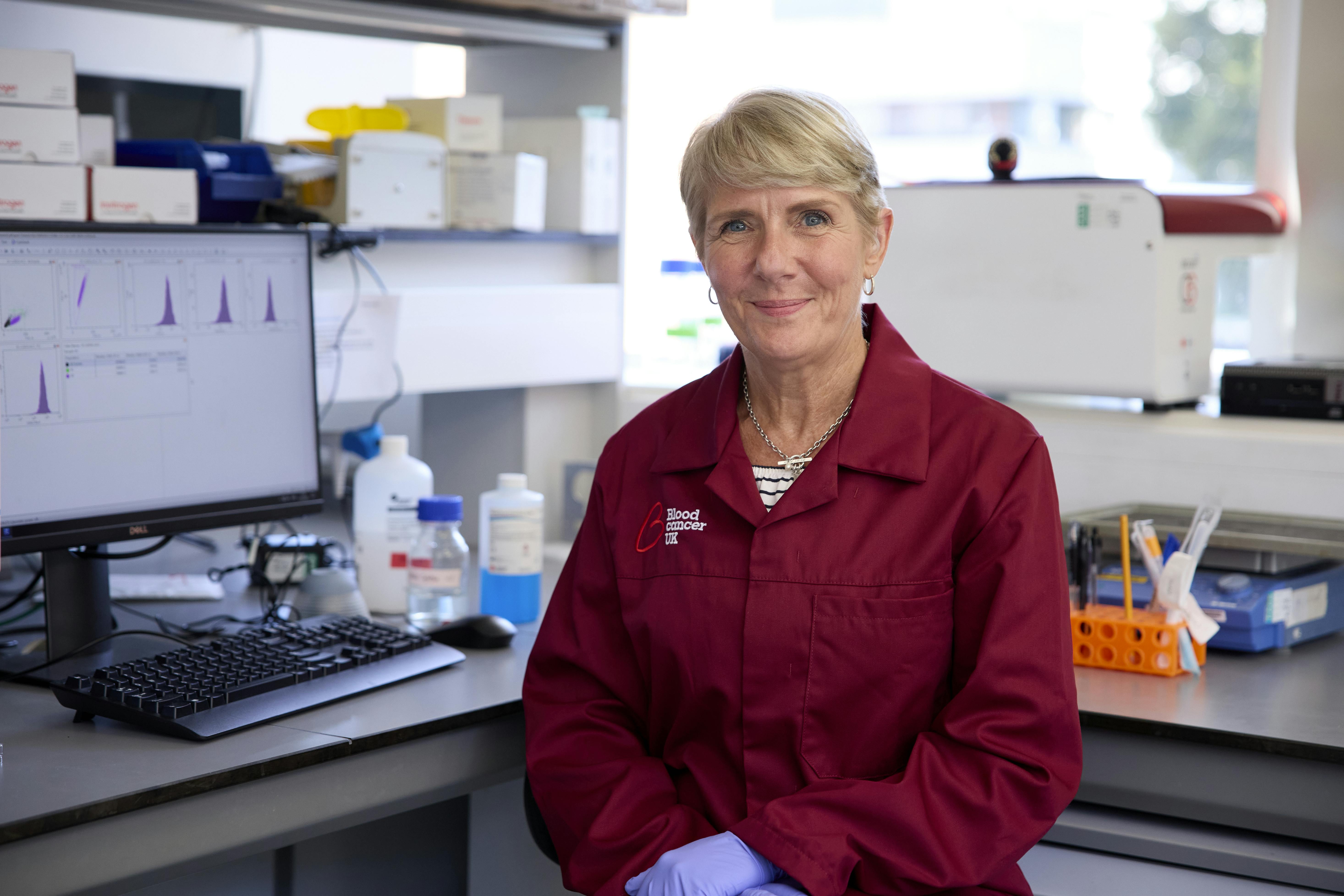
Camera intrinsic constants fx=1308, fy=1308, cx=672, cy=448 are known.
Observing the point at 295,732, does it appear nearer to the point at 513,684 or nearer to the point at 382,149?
the point at 513,684

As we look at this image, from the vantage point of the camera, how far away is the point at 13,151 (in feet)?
5.64

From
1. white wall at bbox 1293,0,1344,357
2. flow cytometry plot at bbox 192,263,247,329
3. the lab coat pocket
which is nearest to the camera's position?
the lab coat pocket

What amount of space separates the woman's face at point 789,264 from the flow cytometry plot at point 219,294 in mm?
631

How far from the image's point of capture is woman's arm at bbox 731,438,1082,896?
1218 mm

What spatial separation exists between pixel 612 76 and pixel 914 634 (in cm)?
142

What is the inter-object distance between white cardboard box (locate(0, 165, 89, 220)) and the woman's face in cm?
91

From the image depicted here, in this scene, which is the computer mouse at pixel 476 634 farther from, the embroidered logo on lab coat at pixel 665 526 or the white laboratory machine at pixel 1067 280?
the white laboratory machine at pixel 1067 280

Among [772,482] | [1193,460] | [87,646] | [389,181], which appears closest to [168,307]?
[87,646]

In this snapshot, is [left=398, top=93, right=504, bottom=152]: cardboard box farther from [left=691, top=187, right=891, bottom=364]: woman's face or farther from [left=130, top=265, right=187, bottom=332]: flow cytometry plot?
[left=691, top=187, right=891, bottom=364]: woman's face

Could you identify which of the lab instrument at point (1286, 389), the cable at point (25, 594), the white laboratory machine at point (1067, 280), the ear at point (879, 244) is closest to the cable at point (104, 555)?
the cable at point (25, 594)

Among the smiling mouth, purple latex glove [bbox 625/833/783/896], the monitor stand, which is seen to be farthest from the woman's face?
the monitor stand

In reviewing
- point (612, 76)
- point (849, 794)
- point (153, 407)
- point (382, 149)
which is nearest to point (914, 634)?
point (849, 794)

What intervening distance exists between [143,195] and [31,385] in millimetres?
435

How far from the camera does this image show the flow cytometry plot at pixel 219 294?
5.32 feet
